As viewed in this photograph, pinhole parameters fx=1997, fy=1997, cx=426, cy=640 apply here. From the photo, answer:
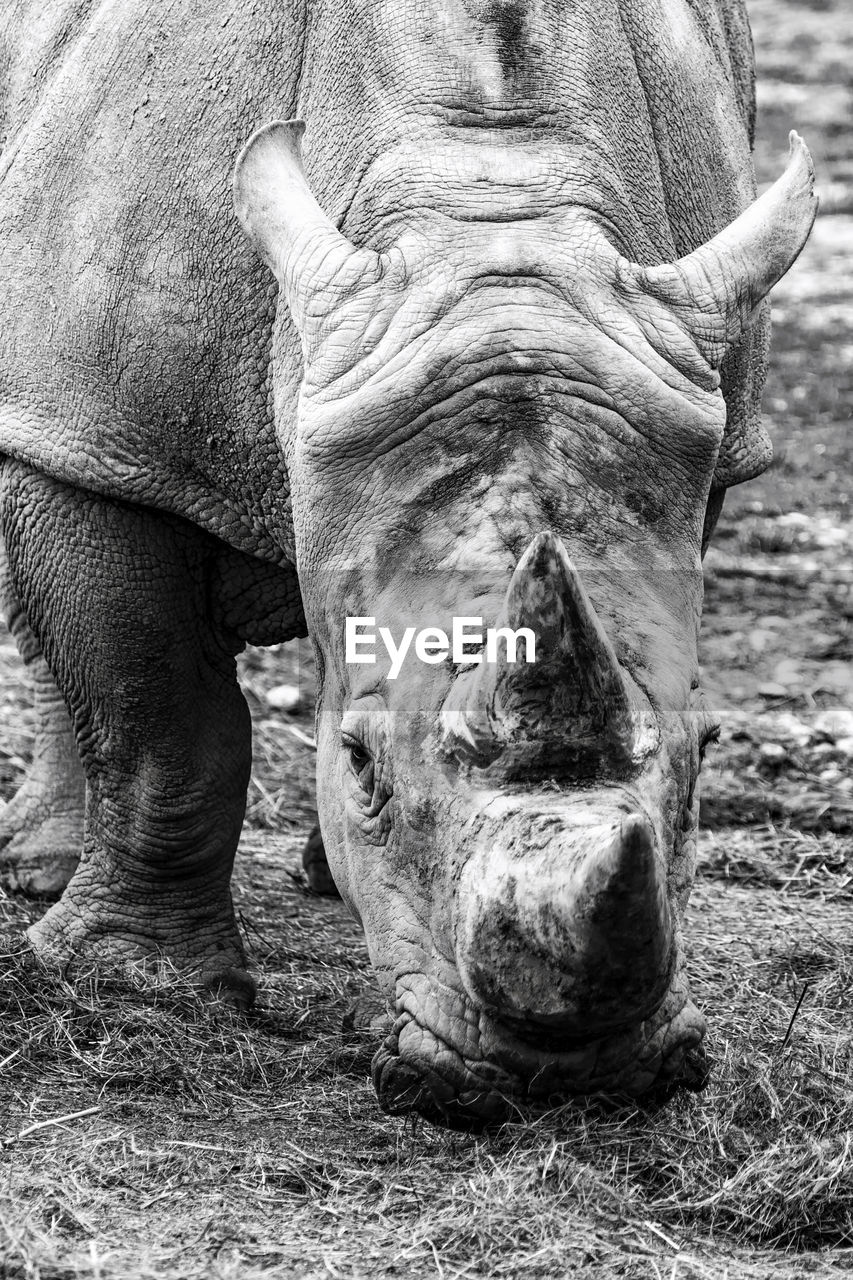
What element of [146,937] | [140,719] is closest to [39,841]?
[146,937]

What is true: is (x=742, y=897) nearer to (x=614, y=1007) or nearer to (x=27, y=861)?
(x=27, y=861)

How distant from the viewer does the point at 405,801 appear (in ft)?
12.0

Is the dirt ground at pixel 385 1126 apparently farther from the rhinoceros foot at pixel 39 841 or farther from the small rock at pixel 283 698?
the small rock at pixel 283 698

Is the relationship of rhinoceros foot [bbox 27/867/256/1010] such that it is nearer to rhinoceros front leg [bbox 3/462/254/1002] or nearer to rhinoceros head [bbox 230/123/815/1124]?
rhinoceros front leg [bbox 3/462/254/1002]

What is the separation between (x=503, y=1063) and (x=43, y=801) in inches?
124

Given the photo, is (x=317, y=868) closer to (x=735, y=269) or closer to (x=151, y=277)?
(x=151, y=277)

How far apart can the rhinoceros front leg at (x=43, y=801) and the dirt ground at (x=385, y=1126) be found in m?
0.30

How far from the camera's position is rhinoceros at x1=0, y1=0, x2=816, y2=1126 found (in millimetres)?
3389

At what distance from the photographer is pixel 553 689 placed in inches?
130

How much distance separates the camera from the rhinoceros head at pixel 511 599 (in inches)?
129

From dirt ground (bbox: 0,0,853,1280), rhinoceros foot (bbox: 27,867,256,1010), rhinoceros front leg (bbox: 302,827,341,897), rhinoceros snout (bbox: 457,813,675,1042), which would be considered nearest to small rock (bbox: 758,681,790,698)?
dirt ground (bbox: 0,0,853,1280)

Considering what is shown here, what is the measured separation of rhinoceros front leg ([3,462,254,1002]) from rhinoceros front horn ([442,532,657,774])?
1.60m

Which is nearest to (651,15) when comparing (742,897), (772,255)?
(772,255)

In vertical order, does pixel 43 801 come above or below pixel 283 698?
below
